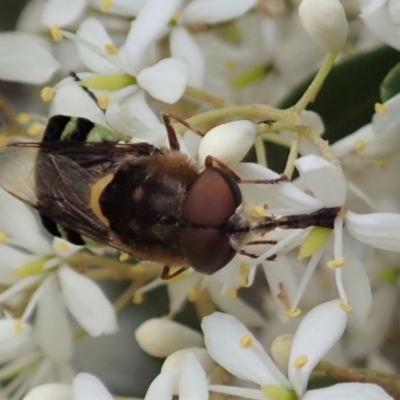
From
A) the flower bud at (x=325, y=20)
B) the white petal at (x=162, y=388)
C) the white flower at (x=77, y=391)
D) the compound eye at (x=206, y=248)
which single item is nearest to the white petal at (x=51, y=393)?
the white flower at (x=77, y=391)

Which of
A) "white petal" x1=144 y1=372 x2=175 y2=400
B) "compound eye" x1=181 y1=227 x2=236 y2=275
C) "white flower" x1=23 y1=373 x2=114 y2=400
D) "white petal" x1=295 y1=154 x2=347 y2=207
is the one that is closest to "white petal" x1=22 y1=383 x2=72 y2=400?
"white flower" x1=23 y1=373 x2=114 y2=400

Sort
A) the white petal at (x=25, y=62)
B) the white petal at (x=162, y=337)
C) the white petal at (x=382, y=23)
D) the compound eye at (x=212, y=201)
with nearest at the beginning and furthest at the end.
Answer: the compound eye at (x=212, y=201)
the white petal at (x=382, y=23)
the white petal at (x=162, y=337)
the white petal at (x=25, y=62)

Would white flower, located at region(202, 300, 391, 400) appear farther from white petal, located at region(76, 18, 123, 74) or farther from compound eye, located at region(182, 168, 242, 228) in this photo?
white petal, located at region(76, 18, 123, 74)

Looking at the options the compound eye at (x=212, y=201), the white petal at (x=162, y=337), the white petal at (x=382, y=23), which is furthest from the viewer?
the white petal at (x=162, y=337)

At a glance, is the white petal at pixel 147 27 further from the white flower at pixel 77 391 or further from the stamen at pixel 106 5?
the white flower at pixel 77 391

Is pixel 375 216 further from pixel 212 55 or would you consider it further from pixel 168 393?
pixel 212 55

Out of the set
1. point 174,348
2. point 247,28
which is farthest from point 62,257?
point 247,28
